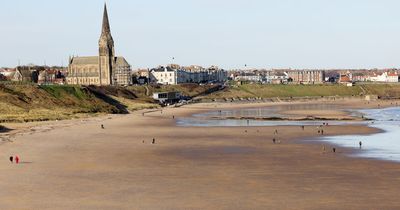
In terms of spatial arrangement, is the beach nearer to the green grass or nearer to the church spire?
the green grass

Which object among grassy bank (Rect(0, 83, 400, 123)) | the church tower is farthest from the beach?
the church tower

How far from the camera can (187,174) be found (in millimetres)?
42750

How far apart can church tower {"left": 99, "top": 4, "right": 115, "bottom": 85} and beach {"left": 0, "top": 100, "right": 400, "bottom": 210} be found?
12663 centimetres

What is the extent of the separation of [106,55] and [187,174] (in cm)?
15882

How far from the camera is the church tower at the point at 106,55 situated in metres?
197

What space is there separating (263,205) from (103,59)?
16944 centimetres

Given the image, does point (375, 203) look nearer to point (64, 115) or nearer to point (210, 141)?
point (210, 141)

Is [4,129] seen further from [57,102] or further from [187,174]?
[187,174]

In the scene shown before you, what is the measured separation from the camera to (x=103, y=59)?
197625 mm

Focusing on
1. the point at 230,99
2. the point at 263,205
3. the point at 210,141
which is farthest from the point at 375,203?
the point at 230,99

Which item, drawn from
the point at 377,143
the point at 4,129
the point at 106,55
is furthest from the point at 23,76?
the point at 377,143

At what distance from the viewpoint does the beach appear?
33.8 meters

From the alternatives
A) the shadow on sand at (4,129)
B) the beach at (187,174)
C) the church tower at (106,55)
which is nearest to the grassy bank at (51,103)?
the shadow on sand at (4,129)

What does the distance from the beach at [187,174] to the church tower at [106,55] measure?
415 feet
